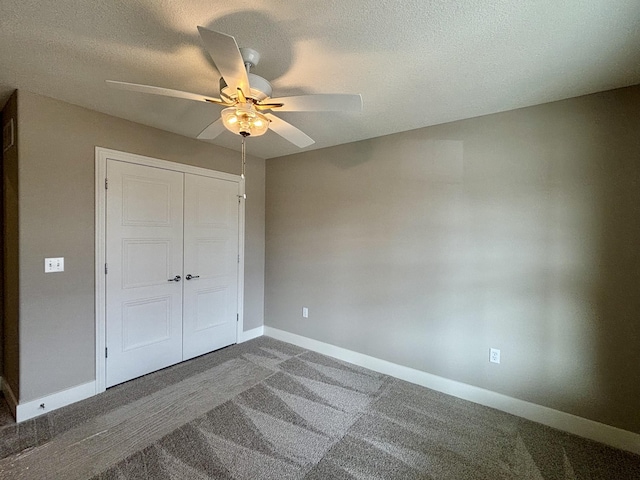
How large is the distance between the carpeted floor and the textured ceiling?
2.41m

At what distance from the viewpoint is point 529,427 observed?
2.18 metres

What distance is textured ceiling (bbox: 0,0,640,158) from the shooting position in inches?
52.7

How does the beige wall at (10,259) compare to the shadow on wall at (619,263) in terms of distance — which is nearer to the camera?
the shadow on wall at (619,263)

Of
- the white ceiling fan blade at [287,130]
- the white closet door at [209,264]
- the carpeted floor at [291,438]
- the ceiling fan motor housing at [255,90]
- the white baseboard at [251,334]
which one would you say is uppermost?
the ceiling fan motor housing at [255,90]

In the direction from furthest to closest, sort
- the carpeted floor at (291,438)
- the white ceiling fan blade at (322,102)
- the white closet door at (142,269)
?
the white closet door at (142,269), the carpeted floor at (291,438), the white ceiling fan blade at (322,102)

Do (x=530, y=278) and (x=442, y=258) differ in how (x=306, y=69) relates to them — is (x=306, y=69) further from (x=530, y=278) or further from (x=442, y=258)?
(x=530, y=278)

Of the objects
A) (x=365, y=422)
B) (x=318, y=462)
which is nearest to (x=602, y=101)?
(x=365, y=422)

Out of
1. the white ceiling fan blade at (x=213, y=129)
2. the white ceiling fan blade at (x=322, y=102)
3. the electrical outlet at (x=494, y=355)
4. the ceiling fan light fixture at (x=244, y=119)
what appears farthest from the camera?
the electrical outlet at (x=494, y=355)

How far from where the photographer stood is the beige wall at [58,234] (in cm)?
214

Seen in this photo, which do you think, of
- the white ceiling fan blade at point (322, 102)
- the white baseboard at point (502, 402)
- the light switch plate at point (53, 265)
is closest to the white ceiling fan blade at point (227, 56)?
the white ceiling fan blade at point (322, 102)

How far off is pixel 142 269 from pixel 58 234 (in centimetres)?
70

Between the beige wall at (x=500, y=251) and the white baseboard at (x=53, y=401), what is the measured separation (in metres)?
2.20

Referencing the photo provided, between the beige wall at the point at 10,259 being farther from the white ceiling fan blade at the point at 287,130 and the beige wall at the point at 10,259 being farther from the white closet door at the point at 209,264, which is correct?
the white ceiling fan blade at the point at 287,130

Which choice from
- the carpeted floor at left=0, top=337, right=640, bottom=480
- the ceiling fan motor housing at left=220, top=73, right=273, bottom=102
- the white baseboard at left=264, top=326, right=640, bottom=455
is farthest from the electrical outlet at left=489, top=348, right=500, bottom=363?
the ceiling fan motor housing at left=220, top=73, right=273, bottom=102
